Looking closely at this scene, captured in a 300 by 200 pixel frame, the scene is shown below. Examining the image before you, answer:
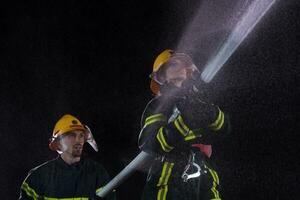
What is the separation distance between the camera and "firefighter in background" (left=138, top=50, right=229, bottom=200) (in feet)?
10.8

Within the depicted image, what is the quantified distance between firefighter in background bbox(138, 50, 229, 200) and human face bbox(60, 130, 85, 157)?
2093 millimetres

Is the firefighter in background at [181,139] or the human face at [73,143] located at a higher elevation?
the human face at [73,143]

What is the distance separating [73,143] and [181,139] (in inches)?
105

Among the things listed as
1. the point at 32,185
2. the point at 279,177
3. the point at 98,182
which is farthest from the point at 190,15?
the point at 32,185

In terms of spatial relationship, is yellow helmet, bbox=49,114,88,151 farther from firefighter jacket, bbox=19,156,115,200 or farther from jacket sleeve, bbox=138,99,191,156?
jacket sleeve, bbox=138,99,191,156

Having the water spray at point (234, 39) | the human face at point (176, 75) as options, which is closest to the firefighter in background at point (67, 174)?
the human face at point (176, 75)

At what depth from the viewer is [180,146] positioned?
11.6 feet

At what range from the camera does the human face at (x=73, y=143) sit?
5.64 metres

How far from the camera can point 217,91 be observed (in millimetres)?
6766

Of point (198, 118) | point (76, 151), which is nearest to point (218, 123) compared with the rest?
point (198, 118)

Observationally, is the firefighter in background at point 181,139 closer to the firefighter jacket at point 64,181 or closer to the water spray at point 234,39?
the water spray at point 234,39

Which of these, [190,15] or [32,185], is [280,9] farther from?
[32,185]

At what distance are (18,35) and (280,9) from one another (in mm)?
5140

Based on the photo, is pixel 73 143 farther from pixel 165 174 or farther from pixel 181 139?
pixel 181 139
